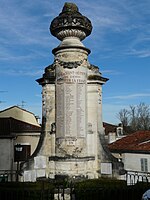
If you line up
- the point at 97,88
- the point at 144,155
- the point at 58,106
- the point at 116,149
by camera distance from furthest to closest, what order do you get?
the point at 116,149, the point at 144,155, the point at 97,88, the point at 58,106

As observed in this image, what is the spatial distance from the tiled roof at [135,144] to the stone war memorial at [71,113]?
9.65m

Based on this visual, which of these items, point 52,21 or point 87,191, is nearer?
point 87,191

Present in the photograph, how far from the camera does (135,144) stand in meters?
22.2

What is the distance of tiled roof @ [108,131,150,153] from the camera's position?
20.9 metres

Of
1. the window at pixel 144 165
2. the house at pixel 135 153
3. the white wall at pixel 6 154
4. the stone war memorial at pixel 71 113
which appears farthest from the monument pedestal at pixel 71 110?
the window at pixel 144 165

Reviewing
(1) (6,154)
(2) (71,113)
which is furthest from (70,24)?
(1) (6,154)

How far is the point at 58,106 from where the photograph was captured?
11.0 metres

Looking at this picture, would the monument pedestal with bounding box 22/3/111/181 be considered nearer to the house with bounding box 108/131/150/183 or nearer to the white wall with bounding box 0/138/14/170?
the white wall with bounding box 0/138/14/170

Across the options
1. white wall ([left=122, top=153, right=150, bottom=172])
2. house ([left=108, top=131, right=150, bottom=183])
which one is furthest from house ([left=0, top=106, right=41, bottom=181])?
white wall ([left=122, top=153, right=150, bottom=172])

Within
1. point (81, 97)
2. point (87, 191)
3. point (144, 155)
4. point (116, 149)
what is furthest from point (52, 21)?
point (116, 149)

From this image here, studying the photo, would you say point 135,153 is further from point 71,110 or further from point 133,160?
point 71,110

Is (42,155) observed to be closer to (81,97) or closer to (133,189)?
(81,97)

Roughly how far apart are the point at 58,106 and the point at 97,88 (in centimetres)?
185

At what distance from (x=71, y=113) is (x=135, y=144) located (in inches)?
491
